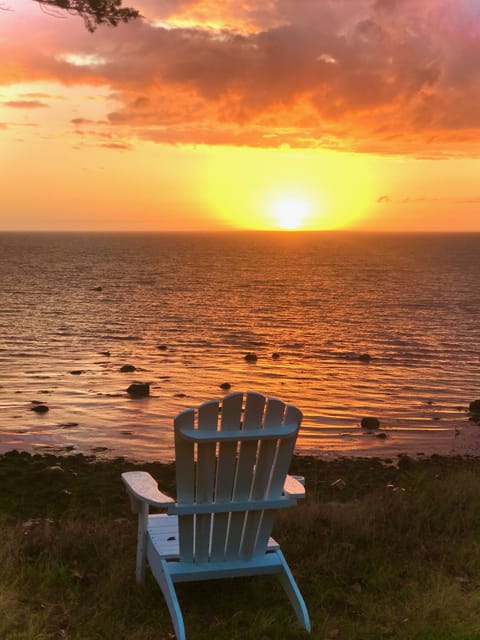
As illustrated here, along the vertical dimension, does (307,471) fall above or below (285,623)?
below

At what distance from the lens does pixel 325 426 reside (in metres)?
15.5

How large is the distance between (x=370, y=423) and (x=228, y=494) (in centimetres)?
1178

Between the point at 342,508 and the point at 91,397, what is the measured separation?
12377mm

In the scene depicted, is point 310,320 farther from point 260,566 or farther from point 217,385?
point 260,566

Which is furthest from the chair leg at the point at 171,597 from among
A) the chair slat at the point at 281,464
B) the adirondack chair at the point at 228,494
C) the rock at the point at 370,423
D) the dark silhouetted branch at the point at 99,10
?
the rock at the point at 370,423

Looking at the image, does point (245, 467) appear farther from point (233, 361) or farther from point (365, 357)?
point (365, 357)

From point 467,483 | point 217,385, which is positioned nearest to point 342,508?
point 467,483

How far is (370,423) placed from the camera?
1540 cm

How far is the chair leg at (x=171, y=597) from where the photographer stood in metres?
3.77

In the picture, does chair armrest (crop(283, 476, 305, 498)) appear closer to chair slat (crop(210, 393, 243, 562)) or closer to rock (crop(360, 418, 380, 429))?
chair slat (crop(210, 393, 243, 562))

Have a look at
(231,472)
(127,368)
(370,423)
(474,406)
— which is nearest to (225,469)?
(231,472)

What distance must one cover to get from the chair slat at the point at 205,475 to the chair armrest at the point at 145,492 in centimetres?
21

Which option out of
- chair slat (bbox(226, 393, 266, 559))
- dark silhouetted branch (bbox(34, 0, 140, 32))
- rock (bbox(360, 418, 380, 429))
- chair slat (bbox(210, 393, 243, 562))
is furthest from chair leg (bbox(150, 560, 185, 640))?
rock (bbox(360, 418, 380, 429))

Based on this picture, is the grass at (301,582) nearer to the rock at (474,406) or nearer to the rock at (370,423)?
the rock at (370,423)
